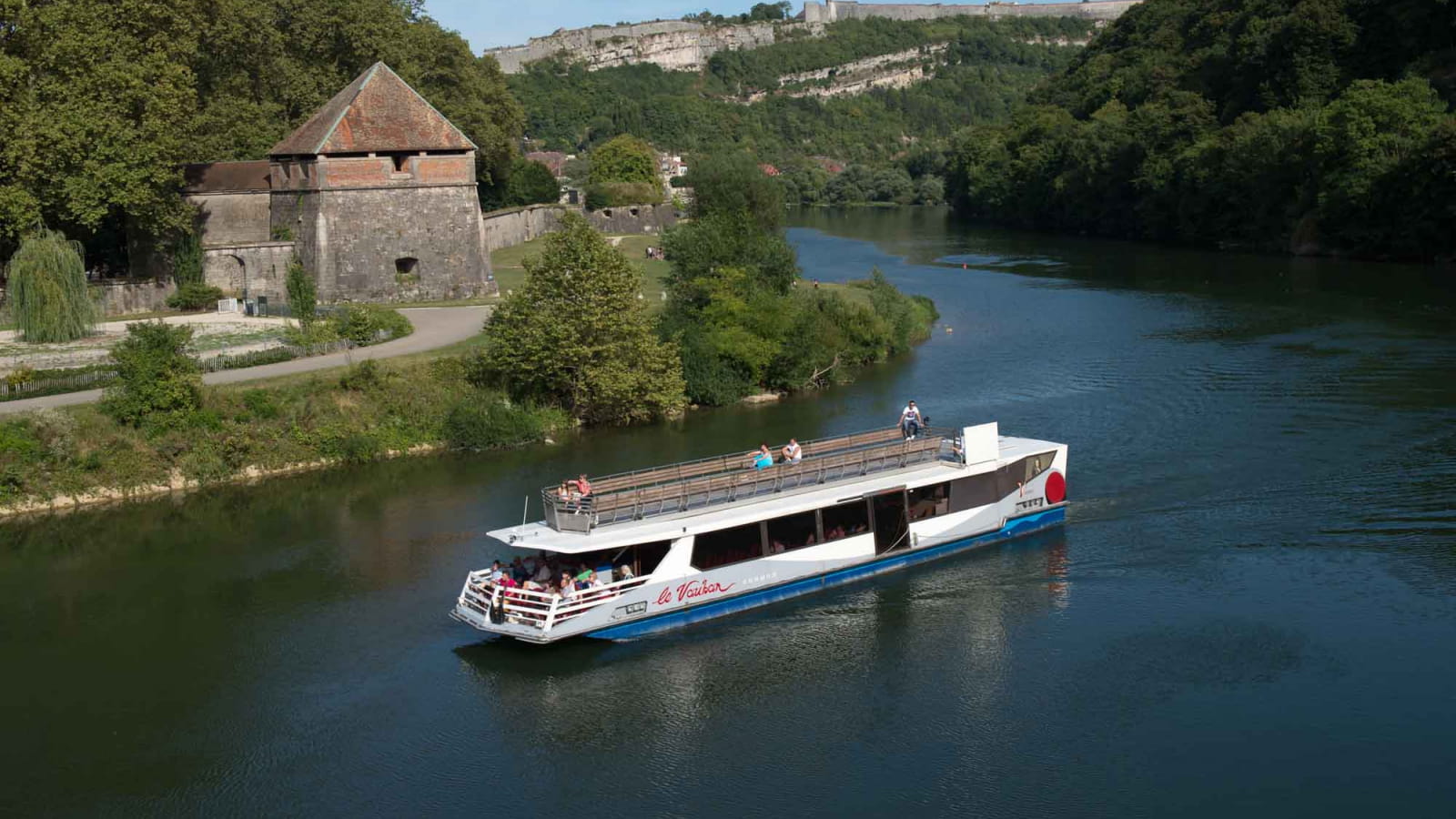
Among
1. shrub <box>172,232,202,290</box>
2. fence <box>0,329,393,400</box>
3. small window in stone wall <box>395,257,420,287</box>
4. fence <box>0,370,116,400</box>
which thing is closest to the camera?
fence <box>0,370,116,400</box>

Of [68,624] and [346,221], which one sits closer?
[68,624]

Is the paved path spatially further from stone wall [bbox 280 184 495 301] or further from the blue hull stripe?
the blue hull stripe

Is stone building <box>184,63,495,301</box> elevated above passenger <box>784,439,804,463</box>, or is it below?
above

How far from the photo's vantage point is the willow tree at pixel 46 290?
1553 inches

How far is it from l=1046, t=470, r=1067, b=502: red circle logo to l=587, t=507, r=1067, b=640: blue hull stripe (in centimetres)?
23

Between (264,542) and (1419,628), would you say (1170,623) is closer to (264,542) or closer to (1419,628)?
(1419,628)

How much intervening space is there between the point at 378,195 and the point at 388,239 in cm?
157

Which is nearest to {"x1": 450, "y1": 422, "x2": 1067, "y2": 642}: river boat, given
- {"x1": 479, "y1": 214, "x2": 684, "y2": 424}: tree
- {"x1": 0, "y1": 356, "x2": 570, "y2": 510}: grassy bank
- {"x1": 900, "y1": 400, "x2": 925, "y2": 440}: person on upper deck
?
{"x1": 900, "y1": 400, "x2": 925, "y2": 440}: person on upper deck

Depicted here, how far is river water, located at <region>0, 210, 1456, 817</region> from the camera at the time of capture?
18328mm

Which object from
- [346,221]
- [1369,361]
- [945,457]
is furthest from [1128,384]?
[346,221]

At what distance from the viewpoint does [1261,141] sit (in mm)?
77188

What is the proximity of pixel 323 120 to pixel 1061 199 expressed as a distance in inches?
2427

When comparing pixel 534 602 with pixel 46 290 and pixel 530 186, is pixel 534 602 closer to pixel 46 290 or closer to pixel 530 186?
pixel 46 290

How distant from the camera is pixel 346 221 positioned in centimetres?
4806
